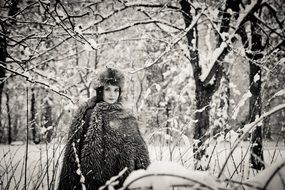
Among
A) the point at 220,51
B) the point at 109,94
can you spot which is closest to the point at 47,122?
the point at 109,94

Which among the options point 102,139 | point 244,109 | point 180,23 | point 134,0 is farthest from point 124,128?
point 244,109

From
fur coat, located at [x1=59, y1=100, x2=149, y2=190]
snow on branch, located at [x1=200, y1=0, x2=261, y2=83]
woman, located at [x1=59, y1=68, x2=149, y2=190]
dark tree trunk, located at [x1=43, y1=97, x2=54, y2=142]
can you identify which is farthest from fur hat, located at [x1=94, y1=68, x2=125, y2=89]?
snow on branch, located at [x1=200, y1=0, x2=261, y2=83]

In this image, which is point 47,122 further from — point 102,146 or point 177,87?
point 177,87

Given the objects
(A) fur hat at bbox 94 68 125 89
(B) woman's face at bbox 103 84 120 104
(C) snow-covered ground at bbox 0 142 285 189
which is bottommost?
(C) snow-covered ground at bbox 0 142 285 189

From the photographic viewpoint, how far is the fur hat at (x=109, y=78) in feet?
9.26

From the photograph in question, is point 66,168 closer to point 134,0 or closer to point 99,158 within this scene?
point 99,158

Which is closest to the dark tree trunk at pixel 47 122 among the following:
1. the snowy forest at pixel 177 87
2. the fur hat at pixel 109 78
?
the snowy forest at pixel 177 87

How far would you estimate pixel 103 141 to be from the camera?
8.36ft

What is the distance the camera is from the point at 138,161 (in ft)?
8.83

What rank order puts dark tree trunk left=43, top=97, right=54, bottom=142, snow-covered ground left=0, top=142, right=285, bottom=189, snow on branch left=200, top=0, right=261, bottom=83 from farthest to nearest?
1. snow on branch left=200, top=0, right=261, bottom=83
2. dark tree trunk left=43, top=97, right=54, bottom=142
3. snow-covered ground left=0, top=142, right=285, bottom=189

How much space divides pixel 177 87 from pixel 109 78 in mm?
11588

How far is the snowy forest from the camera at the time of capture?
923mm

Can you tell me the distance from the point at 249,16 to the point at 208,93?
148cm

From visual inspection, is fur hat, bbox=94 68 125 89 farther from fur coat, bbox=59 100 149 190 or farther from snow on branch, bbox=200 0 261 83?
snow on branch, bbox=200 0 261 83
